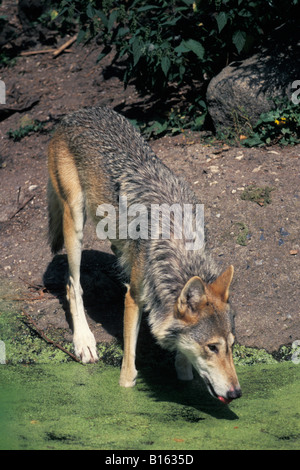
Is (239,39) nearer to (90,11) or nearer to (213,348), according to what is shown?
(90,11)

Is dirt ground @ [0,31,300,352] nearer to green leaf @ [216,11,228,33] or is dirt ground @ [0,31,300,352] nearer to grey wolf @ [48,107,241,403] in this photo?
grey wolf @ [48,107,241,403]

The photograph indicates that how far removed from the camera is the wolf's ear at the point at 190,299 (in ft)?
12.5

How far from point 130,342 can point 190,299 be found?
36.2 inches

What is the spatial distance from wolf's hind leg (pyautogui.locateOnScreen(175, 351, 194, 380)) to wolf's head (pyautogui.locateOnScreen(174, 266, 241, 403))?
67cm

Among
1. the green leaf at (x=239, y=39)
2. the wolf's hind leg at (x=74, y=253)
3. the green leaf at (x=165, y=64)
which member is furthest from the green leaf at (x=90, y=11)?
the wolf's hind leg at (x=74, y=253)

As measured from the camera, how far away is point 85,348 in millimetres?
5066

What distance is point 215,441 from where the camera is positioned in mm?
3537

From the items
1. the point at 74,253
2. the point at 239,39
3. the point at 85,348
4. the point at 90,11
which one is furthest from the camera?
the point at 90,11

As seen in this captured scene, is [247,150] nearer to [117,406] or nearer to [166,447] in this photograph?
[117,406]

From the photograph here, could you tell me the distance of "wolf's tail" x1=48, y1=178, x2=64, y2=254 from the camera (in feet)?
19.4

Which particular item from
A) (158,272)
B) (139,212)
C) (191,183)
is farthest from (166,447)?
(191,183)

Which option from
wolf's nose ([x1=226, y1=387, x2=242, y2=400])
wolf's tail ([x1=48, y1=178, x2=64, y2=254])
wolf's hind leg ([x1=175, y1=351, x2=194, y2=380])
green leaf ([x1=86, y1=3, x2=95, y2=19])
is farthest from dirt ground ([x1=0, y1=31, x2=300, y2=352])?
green leaf ([x1=86, y1=3, x2=95, y2=19])

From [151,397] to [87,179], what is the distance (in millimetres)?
2024

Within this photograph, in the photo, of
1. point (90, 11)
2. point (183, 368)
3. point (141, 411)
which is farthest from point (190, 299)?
point (90, 11)
